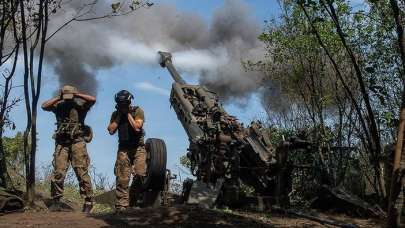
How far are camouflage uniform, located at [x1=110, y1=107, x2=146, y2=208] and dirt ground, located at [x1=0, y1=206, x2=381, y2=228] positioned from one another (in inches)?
38.6

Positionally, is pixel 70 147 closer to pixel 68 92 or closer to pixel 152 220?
pixel 68 92

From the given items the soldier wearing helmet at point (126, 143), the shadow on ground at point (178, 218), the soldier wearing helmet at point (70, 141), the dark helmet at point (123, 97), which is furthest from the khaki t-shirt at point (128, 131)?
the shadow on ground at point (178, 218)

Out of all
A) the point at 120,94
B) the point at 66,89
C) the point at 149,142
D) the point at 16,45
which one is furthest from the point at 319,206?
the point at 16,45

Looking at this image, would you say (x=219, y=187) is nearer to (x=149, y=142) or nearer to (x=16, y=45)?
(x=149, y=142)

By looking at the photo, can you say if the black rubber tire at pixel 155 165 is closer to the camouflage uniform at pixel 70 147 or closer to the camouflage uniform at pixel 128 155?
the camouflage uniform at pixel 128 155

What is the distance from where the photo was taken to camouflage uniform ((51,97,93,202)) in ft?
29.1

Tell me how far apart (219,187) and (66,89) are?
253cm

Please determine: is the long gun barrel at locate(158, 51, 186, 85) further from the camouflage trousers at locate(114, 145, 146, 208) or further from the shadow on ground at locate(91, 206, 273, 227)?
the shadow on ground at locate(91, 206, 273, 227)

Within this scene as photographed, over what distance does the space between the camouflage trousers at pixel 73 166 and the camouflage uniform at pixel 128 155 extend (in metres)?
0.46

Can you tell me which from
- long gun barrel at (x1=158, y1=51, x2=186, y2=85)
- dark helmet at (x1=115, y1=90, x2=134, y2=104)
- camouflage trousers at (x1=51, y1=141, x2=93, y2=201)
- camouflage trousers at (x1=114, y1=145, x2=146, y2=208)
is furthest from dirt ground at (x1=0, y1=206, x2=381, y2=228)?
long gun barrel at (x1=158, y1=51, x2=186, y2=85)

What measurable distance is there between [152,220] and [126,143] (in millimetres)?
1959

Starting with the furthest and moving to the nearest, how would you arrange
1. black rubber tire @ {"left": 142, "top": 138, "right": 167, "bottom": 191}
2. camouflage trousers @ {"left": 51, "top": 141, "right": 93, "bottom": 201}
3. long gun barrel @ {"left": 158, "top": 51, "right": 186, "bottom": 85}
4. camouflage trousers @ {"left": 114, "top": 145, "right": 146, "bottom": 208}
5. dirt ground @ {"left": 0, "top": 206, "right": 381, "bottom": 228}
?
long gun barrel @ {"left": 158, "top": 51, "right": 186, "bottom": 85}
black rubber tire @ {"left": 142, "top": 138, "right": 167, "bottom": 191}
camouflage trousers @ {"left": 51, "top": 141, "right": 93, "bottom": 201}
camouflage trousers @ {"left": 114, "top": 145, "right": 146, "bottom": 208}
dirt ground @ {"left": 0, "top": 206, "right": 381, "bottom": 228}

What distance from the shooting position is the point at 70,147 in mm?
9039

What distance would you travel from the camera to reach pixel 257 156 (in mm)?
9578
